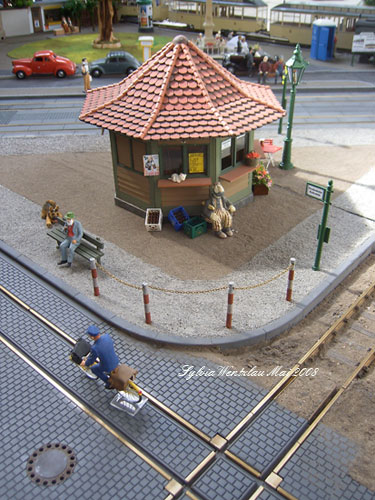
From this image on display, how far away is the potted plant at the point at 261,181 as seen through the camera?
16.0m

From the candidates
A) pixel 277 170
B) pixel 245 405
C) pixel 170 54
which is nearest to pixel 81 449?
pixel 245 405

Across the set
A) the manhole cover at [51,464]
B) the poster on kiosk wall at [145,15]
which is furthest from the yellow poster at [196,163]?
the poster on kiosk wall at [145,15]

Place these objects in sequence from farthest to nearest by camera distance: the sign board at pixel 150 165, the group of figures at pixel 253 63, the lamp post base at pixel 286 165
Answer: the group of figures at pixel 253 63 → the lamp post base at pixel 286 165 → the sign board at pixel 150 165

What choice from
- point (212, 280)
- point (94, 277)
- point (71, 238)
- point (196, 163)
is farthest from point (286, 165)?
point (94, 277)

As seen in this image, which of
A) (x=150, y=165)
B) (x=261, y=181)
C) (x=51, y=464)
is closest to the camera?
(x=51, y=464)

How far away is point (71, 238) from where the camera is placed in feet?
41.0

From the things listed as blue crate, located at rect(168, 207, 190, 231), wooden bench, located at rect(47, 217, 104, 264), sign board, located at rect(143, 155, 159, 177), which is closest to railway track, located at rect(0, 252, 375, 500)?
wooden bench, located at rect(47, 217, 104, 264)

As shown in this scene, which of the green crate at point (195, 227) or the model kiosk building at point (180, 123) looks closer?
the model kiosk building at point (180, 123)

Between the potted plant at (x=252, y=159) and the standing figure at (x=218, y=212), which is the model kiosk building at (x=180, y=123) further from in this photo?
the standing figure at (x=218, y=212)

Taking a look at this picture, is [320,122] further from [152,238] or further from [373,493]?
[373,493]

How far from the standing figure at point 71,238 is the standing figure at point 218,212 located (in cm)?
351

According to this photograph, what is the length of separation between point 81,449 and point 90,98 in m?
10.5

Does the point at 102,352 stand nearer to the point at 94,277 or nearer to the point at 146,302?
the point at 146,302

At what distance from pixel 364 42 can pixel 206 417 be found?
1157 inches
